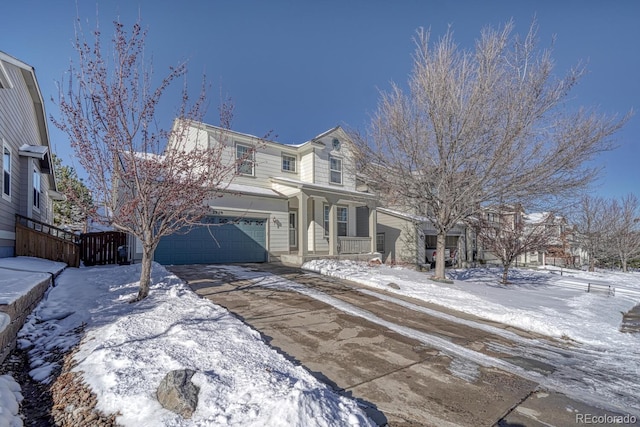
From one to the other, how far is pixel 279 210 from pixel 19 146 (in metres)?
9.91

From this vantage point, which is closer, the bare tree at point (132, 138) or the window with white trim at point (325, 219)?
the bare tree at point (132, 138)

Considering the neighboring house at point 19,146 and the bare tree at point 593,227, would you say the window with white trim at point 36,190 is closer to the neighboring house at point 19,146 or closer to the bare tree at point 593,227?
the neighboring house at point 19,146

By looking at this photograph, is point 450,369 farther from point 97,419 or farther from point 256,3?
point 256,3

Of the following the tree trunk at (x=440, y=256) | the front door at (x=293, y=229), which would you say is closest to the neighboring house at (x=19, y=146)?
the front door at (x=293, y=229)

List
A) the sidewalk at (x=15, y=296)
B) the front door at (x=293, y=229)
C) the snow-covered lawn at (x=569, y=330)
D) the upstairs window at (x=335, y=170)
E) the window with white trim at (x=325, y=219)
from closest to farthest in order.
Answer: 1. the sidewalk at (x=15, y=296)
2. the snow-covered lawn at (x=569, y=330)
3. the front door at (x=293, y=229)
4. the window with white trim at (x=325, y=219)
5. the upstairs window at (x=335, y=170)

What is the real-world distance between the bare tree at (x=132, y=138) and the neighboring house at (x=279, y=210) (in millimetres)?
5168

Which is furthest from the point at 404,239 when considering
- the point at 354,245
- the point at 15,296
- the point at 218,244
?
the point at 15,296

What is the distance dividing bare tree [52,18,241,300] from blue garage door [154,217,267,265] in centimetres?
508

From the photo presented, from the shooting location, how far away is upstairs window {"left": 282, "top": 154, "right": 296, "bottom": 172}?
16344 millimetres

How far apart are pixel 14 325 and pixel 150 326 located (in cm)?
177

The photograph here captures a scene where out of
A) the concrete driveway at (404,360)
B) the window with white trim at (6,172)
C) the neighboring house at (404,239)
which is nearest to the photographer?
the concrete driveway at (404,360)

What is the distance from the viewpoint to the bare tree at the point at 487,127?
8.41 meters

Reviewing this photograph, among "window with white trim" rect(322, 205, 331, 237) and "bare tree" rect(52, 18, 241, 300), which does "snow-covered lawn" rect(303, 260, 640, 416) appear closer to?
"window with white trim" rect(322, 205, 331, 237)

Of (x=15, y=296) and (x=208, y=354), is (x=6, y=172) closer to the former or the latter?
(x=15, y=296)
